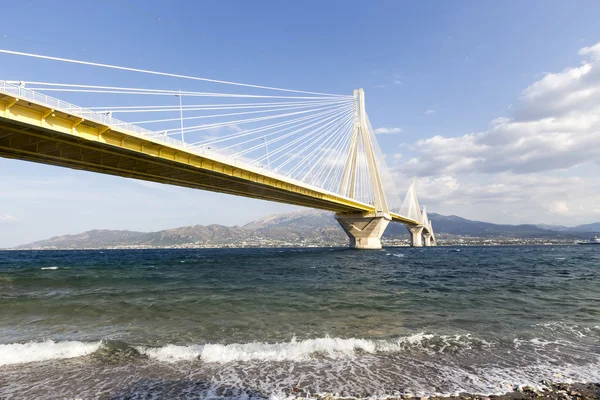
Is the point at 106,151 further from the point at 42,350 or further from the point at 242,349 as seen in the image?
the point at 242,349

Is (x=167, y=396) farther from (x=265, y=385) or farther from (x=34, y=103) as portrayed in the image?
(x=34, y=103)

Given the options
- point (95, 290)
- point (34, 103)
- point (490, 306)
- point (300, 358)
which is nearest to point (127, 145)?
point (34, 103)

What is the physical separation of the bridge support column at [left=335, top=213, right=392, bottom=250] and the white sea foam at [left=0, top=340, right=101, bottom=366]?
5838 cm

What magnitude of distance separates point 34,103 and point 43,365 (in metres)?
15.9

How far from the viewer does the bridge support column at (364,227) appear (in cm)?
6662

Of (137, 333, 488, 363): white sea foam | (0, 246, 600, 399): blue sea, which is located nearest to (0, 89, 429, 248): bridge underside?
(0, 246, 600, 399): blue sea

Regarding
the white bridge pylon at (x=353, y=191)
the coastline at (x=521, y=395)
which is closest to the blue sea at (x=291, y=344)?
the coastline at (x=521, y=395)

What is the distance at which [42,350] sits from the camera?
9633mm

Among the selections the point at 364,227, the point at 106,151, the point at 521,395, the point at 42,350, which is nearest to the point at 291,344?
the point at 521,395

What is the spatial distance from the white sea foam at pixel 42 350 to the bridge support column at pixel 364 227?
5838 centimetres

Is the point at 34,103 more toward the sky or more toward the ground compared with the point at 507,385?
more toward the sky

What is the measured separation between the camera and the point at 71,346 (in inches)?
387

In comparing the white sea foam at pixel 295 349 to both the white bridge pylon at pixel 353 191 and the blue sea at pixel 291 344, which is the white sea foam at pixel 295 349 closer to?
the blue sea at pixel 291 344

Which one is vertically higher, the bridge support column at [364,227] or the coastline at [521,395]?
the bridge support column at [364,227]
